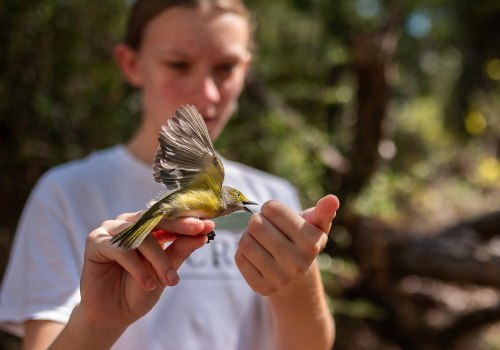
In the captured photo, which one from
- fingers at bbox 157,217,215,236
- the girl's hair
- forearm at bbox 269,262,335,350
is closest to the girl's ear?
the girl's hair

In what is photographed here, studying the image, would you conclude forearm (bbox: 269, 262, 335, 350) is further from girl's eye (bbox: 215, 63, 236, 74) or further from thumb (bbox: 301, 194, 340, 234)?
girl's eye (bbox: 215, 63, 236, 74)

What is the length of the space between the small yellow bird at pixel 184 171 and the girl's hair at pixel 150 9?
0.68m

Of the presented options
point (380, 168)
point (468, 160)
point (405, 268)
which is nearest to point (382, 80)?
point (380, 168)

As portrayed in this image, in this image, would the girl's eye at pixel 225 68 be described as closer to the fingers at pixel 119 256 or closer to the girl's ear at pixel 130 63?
the girl's ear at pixel 130 63

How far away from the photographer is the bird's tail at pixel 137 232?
75 centimetres

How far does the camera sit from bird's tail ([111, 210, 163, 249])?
75 cm

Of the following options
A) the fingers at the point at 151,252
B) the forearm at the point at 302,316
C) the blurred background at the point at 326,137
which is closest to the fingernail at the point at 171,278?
the fingers at the point at 151,252

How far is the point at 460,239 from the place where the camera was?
12.3 ft

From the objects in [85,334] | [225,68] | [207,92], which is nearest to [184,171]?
[85,334]

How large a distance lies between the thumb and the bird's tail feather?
9.3 inches

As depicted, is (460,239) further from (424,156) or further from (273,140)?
(424,156)

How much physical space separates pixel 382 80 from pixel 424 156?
17.5 ft

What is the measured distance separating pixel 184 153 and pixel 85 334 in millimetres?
403

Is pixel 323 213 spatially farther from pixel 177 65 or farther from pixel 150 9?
pixel 150 9
